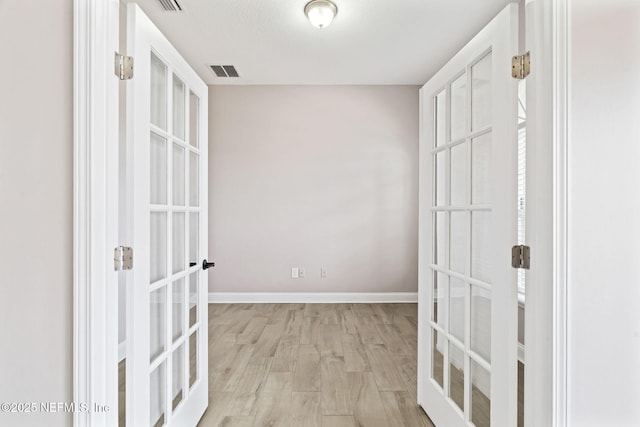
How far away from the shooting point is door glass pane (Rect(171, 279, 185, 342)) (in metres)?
1.50

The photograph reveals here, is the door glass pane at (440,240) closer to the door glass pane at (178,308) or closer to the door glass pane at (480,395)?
the door glass pane at (480,395)

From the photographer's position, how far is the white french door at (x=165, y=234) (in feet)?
3.78

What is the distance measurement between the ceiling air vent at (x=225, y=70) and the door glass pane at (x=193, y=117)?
82.9 inches

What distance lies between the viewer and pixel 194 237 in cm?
175

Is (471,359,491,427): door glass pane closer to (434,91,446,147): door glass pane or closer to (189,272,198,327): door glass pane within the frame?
(434,91,446,147): door glass pane

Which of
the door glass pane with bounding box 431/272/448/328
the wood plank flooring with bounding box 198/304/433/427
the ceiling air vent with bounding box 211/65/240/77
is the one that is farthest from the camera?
the ceiling air vent with bounding box 211/65/240/77

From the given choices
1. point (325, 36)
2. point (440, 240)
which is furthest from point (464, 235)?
point (325, 36)

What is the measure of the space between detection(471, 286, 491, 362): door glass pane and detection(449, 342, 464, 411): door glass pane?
0.14 meters

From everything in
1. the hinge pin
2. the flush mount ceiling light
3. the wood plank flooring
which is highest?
the flush mount ceiling light
